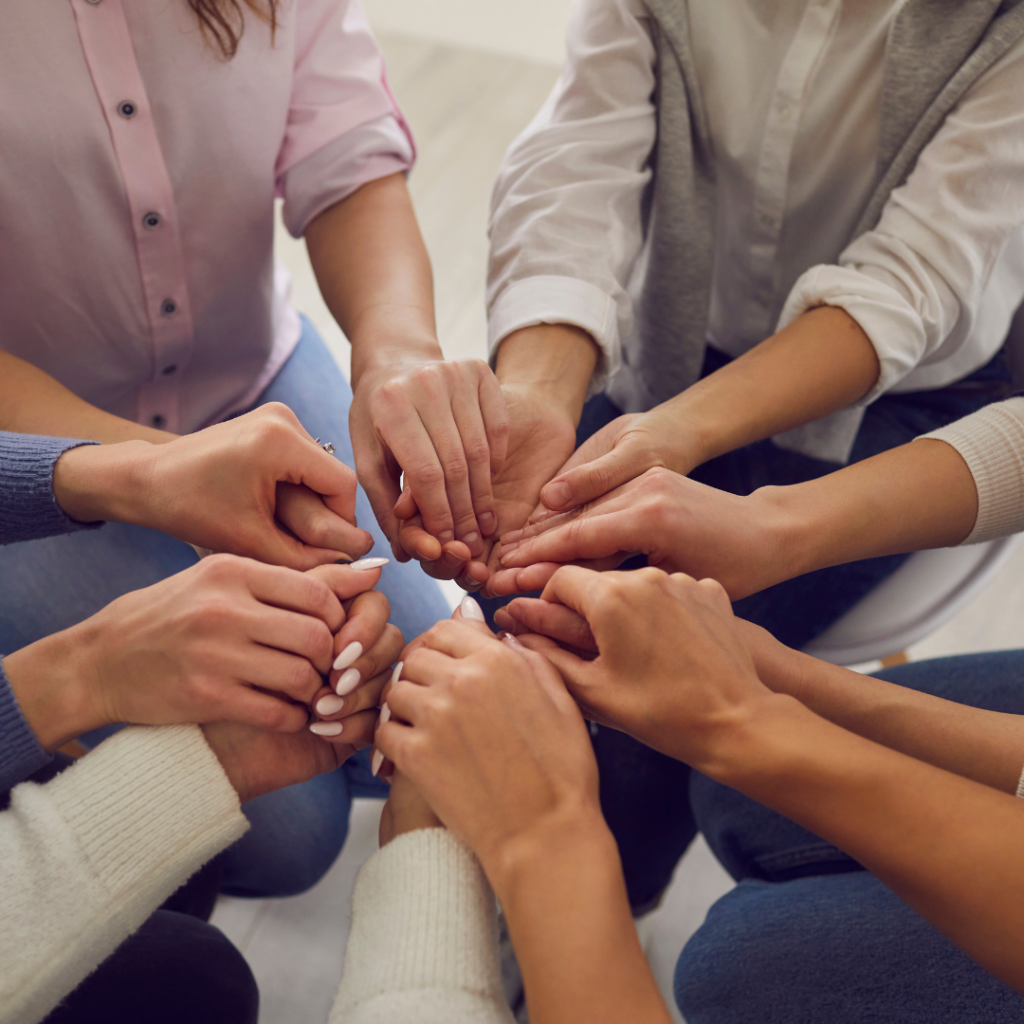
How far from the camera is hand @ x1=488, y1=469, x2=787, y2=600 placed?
769mm

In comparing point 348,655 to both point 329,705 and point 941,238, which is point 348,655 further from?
point 941,238

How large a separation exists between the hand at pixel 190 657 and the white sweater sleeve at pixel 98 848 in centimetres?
4

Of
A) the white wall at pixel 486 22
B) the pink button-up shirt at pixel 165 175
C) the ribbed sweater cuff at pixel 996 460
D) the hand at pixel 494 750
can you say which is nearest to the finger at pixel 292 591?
the hand at pixel 494 750

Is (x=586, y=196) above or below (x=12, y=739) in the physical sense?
above

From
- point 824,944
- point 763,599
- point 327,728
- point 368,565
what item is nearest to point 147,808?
point 327,728

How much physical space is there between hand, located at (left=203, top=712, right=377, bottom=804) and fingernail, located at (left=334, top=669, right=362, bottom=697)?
40 millimetres

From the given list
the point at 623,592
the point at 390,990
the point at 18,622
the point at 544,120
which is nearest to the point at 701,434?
the point at 623,592

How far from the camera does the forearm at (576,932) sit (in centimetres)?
54

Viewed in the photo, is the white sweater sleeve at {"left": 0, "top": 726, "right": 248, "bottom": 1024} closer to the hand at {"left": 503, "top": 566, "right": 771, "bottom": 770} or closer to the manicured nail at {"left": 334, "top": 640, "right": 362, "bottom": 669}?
the manicured nail at {"left": 334, "top": 640, "right": 362, "bottom": 669}

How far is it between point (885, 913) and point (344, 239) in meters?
0.97

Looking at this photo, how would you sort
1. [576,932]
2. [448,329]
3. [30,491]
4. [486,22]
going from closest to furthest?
1. [576,932]
2. [30,491]
3. [448,329]
4. [486,22]

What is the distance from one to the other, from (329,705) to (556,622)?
0.22 m

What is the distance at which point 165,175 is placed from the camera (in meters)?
0.89

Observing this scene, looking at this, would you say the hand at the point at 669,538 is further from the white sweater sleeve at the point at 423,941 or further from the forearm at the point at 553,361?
the white sweater sleeve at the point at 423,941
